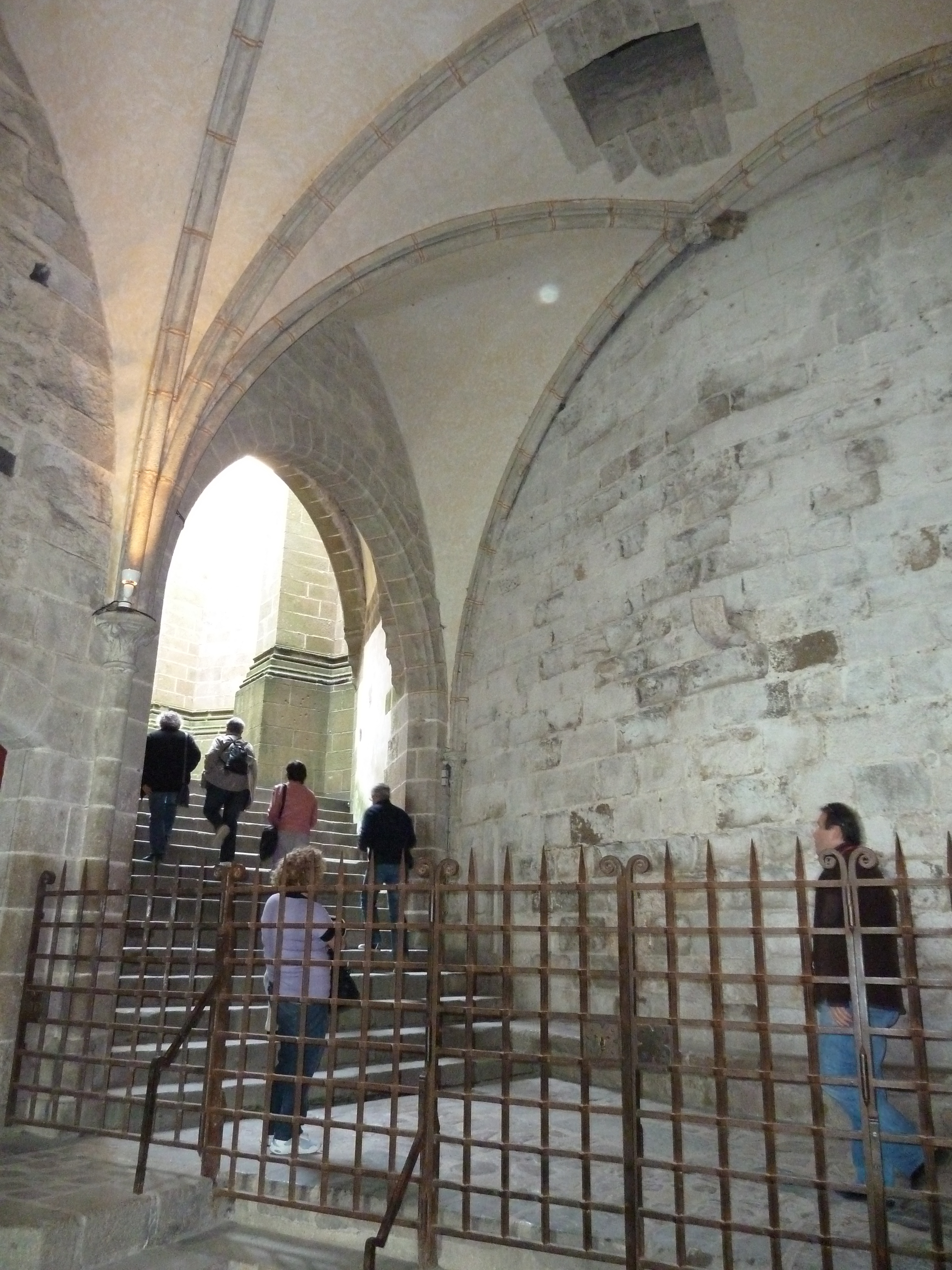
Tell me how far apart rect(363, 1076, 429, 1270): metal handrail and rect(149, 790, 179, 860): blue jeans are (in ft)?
11.4

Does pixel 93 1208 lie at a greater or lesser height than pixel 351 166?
lesser

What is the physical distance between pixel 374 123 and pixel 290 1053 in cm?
508

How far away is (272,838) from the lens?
635 centimetres

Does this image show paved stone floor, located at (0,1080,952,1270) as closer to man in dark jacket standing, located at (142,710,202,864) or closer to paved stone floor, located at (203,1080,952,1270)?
paved stone floor, located at (203,1080,952,1270)

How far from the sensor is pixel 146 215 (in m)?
5.56

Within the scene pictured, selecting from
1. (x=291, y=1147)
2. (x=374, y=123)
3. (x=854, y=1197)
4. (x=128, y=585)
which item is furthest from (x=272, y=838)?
(x=374, y=123)

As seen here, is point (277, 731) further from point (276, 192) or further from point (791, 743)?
point (791, 743)

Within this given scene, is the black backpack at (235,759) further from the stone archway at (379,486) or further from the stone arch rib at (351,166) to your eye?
the stone arch rib at (351,166)

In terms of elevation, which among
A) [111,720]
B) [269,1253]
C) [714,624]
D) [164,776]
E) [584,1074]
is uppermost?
[714,624]

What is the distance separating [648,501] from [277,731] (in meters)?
6.70

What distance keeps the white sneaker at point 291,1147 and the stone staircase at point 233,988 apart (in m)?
0.19

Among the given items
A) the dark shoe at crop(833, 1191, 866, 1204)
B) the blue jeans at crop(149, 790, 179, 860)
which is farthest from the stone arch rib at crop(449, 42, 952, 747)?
the dark shoe at crop(833, 1191, 866, 1204)

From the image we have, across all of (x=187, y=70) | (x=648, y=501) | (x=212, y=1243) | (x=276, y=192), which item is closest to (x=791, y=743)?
(x=648, y=501)

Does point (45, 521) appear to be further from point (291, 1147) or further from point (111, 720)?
point (291, 1147)
